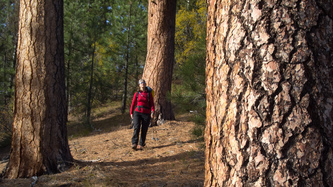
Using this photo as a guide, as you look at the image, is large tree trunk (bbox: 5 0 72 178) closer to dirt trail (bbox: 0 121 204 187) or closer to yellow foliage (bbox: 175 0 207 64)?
dirt trail (bbox: 0 121 204 187)

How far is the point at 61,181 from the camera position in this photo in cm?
392

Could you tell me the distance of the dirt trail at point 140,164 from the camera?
400 centimetres

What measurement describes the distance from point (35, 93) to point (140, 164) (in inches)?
99.2

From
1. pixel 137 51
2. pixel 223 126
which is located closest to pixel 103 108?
pixel 137 51

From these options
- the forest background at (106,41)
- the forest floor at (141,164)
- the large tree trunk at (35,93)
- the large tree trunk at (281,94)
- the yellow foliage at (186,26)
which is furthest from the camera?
the yellow foliage at (186,26)

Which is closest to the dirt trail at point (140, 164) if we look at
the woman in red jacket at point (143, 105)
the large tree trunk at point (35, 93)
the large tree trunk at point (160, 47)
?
the large tree trunk at point (35, 93)

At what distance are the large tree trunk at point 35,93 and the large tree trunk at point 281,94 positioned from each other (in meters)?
3.74

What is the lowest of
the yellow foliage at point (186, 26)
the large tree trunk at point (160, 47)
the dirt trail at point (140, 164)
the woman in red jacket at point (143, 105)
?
the dirt trail at point (140, 164)

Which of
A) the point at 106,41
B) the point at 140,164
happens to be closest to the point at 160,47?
the point at 140,164

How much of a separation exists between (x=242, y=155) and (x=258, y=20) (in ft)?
2.30

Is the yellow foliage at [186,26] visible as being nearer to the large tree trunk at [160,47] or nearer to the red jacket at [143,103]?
the large tree trunk at [160,47]

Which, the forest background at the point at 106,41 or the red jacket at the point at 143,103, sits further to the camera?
the forest background at the point at 106,41

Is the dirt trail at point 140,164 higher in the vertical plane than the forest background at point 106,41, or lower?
lower

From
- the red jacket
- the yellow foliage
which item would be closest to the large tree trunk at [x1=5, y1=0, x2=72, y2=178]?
the red jacket
